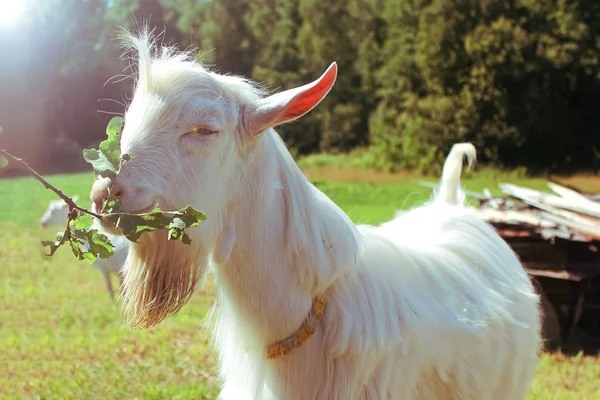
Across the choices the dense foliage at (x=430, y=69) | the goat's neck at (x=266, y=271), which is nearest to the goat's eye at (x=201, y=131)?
the goat's neck at (x=266, y=271)

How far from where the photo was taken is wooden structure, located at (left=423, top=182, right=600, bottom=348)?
6621 mm

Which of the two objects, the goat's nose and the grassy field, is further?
the grassy field

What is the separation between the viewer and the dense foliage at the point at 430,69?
66.1ft

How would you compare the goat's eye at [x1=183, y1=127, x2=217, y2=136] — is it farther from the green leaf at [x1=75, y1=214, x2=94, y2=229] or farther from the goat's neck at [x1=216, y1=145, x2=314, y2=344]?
the green leaf at [x1=75, y1=214, x2=94, y2=229]

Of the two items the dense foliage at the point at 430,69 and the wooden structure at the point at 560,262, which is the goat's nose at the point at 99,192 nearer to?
the wooden structure at the point at 560,262

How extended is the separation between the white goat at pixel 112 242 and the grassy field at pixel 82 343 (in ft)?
0.49

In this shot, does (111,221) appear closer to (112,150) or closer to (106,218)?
(106,218)

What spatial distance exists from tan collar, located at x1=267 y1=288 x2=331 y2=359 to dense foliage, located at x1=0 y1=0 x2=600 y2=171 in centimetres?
1632

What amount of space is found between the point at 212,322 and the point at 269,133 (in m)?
0.86

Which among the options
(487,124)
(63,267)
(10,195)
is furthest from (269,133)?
(487,124)

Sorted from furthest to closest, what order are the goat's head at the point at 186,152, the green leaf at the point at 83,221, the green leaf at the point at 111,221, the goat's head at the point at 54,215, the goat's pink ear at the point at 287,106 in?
1. the goat's head at the point at 54,215
2. the goat's pink ear at the point at 287,106
3. the goat's head at the point at 186,152
4. the green leaf at the point at 83,221
5. the green leaf at the point at 111,221

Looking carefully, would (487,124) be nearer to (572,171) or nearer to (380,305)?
(572,171)

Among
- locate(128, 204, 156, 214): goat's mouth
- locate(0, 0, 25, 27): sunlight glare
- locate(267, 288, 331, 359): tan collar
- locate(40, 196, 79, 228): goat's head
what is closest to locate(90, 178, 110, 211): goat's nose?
locate(128, 204, 156, 214): goat's mouth

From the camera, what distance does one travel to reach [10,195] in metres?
8.98
